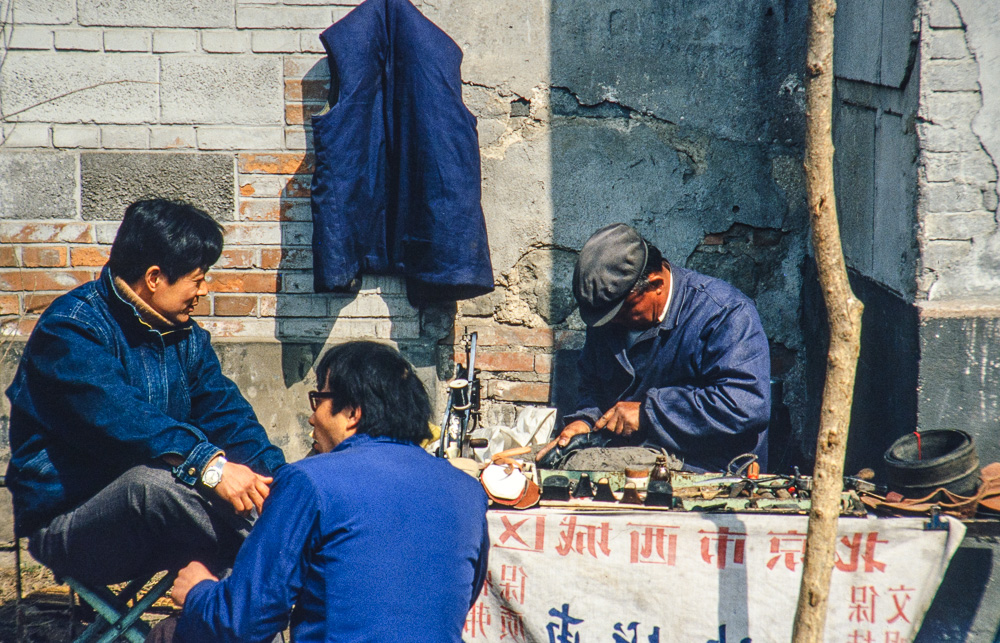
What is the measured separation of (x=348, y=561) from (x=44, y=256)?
2940 mm

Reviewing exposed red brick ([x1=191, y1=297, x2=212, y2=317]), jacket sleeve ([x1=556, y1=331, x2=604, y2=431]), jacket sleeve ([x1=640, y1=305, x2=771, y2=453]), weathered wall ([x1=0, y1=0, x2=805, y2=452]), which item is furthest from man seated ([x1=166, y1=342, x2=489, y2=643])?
exposed red brick ([x1=191, y1=297, x2=212, y2=317])

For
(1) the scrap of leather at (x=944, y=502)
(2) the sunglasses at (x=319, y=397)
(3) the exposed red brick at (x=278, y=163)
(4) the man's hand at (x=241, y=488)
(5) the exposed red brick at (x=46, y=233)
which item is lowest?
(1) the scrap of leather at (x=944, y=502)

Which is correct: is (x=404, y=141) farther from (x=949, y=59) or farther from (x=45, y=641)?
(x=45, y=641)

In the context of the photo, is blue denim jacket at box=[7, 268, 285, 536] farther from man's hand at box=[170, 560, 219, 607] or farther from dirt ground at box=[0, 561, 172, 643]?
dirt ground at box=[0, 561, 172, 643]

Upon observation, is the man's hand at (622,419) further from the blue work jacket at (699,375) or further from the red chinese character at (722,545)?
the red chinese character at (722,545)

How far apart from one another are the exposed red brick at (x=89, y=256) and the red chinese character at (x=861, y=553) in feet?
11.2

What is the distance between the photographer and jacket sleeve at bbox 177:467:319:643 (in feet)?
6.52

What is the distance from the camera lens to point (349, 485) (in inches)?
79.3

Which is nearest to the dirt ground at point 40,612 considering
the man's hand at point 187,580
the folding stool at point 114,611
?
the folding stool at point 114,611

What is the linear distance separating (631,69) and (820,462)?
2.44m

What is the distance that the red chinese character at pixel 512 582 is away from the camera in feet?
8.97

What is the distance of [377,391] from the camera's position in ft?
7.26

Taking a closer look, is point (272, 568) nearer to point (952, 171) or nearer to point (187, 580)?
point (187, 580)

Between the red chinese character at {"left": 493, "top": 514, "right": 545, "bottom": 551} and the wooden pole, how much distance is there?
769 mm
